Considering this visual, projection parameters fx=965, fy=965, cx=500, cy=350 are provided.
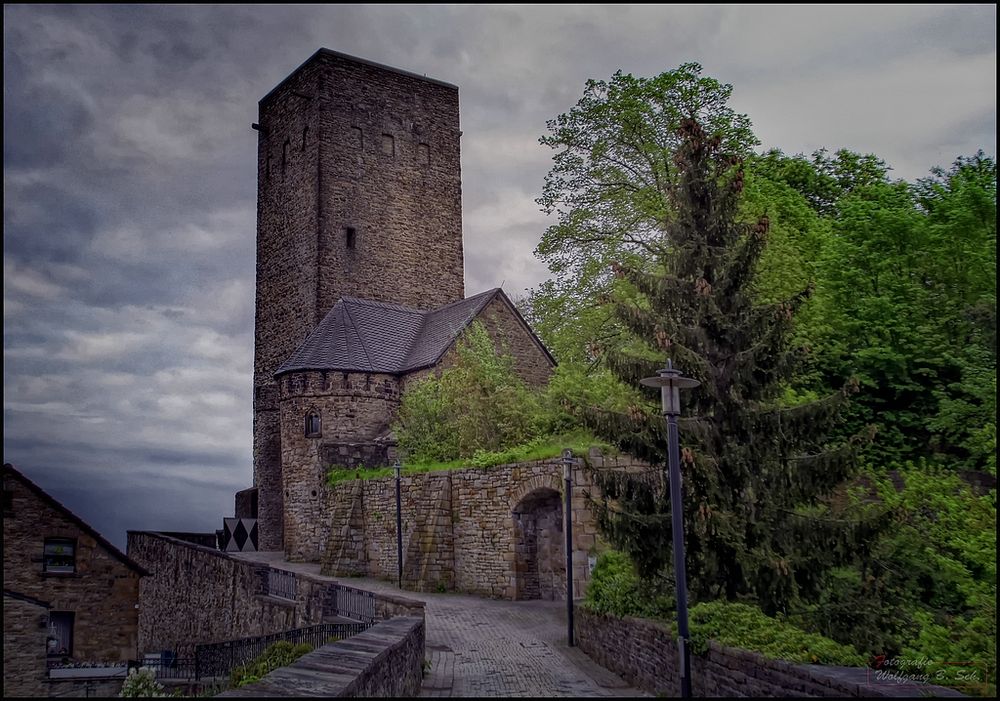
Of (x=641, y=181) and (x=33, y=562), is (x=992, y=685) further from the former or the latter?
(x=33, y=562)

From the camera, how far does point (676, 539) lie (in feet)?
35.9

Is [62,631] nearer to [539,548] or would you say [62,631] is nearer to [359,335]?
[359,335]

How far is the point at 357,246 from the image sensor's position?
41.8 metres

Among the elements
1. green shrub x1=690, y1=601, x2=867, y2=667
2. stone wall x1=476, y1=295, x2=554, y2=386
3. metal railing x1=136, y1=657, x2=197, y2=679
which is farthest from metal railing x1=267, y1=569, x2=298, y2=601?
stone wall x1=476, y1=295, x2=554, y2=386

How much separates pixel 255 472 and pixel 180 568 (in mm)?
10616

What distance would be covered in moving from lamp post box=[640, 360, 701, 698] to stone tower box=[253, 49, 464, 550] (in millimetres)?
29819

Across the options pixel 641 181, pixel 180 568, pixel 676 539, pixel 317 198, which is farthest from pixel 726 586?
pixel 317 198

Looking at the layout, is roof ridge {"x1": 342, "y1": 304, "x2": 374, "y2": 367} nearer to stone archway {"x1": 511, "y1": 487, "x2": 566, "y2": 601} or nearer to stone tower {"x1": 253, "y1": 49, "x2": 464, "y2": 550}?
stone tower {"x1": 253, "y1": 49, "x2": 464, "y2": 550}

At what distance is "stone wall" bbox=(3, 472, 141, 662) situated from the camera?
1128 inches

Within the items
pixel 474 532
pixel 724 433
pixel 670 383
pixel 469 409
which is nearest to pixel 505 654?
pixel 724 433

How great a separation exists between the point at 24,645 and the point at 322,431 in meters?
11.5

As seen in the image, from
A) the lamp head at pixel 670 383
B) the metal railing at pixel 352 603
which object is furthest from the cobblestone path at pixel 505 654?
the lamp head at pixel 670 383

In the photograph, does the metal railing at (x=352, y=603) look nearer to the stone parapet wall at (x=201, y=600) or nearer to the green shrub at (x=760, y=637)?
the stone parapet wall at (x=201, y=600)

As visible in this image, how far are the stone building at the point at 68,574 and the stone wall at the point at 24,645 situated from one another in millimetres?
3314
